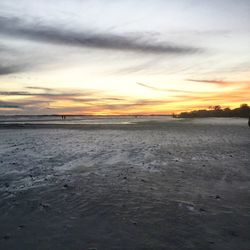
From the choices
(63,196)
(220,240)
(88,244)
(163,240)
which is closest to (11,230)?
(88,244)

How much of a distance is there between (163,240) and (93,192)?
13.9 feet

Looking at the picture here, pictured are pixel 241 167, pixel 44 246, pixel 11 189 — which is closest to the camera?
pixel 44 246

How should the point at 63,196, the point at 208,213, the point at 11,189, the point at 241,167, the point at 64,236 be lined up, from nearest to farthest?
the point at 64,236, the point at 208,213, the point at 63,196, the point at 11,189, the point at 241,167

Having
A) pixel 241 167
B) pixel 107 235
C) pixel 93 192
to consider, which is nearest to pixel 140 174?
pixel 93 192

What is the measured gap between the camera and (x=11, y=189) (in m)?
9.94

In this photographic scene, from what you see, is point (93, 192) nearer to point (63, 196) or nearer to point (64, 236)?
point (63, 196)

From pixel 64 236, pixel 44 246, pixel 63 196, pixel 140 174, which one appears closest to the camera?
pixel 44 246

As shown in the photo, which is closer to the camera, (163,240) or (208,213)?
(163,240)

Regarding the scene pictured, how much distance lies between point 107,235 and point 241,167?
32.4ft

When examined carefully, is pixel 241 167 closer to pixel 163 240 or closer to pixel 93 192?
pixel 93 192

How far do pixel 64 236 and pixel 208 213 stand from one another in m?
3.76

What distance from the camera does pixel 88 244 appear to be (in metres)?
5.67

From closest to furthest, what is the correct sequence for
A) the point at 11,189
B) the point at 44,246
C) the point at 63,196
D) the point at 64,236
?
the point at 44,246, the point at 64,236, the point at 63,196, the point at 11,189

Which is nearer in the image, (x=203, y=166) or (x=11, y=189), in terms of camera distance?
(x=11, y=189)
